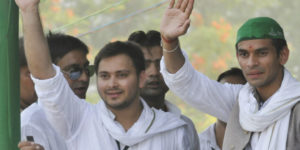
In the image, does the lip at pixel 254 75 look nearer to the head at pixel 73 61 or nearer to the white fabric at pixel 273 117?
the white fabric at pixel 273 117

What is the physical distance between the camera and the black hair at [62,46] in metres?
4.48

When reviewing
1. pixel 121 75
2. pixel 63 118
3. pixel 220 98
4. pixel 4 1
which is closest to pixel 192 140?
pixel 220 98

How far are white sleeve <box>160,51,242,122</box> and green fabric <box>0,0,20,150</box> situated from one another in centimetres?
94

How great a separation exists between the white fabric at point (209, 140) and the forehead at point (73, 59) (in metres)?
1.24

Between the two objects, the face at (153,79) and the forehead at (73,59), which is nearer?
the forehead at (73,59)

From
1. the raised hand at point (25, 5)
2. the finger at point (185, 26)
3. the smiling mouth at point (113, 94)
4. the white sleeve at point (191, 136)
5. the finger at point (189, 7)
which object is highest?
the raised hand at point (25, 5)

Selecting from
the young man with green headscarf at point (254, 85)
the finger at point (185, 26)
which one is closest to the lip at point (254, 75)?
the young man with green headscarf at point (254, 85)

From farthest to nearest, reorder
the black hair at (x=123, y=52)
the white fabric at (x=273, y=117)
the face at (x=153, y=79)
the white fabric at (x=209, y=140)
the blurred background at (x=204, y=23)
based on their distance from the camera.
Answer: the blurred background at (x=204, y=23) → the white fabric at (x=209, y=140) → the face at (x=153, y=79) → the black hair at (x=123, y=52) → the white fabric at (x=273, y=117)

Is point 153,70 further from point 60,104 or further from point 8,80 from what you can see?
point 8,80

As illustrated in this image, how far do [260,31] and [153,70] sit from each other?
113 centimetres

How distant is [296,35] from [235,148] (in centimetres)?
553

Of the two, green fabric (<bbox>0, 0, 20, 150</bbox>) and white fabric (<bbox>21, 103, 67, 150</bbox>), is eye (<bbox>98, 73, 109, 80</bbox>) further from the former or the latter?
green fabric (<bbox>0, 0, 20, 150</bbox>)

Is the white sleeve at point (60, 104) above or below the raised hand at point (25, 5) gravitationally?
below

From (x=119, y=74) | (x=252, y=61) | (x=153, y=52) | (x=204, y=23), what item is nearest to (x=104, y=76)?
(x=119, y=74)
